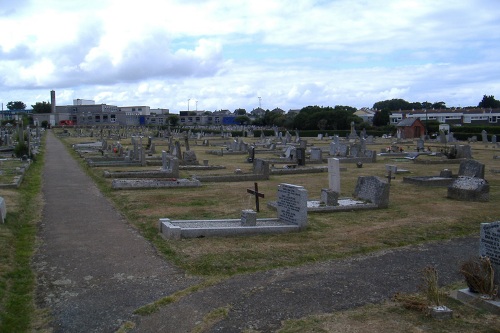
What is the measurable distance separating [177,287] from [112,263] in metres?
1.81

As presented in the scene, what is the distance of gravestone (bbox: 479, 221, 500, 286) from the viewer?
734cm

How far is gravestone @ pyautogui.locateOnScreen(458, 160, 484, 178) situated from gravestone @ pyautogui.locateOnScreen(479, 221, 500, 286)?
12.8 m

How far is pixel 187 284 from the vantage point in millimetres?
7973

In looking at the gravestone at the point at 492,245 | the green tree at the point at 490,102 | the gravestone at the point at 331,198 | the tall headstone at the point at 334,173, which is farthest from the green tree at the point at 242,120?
the gravestone at the point at 492,245

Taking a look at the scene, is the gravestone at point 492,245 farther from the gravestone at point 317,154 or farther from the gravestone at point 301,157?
the gravestone at point 317,154

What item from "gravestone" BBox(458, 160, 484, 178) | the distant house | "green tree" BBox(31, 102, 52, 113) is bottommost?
"gravestone" BBox(458, 160, 484, 178)

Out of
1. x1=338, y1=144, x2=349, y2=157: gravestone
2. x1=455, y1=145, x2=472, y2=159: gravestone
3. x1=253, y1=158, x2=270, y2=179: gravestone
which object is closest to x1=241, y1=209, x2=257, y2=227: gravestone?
x1=253, y1=158, x2=270, y2=179: gravestone

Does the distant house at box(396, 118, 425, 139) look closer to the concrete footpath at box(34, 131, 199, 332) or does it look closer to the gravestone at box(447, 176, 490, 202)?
the gravestone at box(447, 176, 490, 202)

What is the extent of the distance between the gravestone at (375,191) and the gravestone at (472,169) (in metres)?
5.85

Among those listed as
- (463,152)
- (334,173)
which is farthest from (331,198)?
(463,152)

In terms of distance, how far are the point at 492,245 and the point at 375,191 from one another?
7790 mm

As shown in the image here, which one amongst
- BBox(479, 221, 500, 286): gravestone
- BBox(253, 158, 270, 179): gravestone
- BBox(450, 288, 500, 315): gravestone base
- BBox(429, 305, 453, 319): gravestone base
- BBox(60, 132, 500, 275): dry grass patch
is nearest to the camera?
BBox(429, 305, 453, 319): gravestone base

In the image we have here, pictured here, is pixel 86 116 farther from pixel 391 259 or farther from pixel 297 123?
pixel 391 259

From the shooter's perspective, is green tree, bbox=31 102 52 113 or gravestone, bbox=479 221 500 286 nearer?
gravestone, bbox=479 221 500 286
